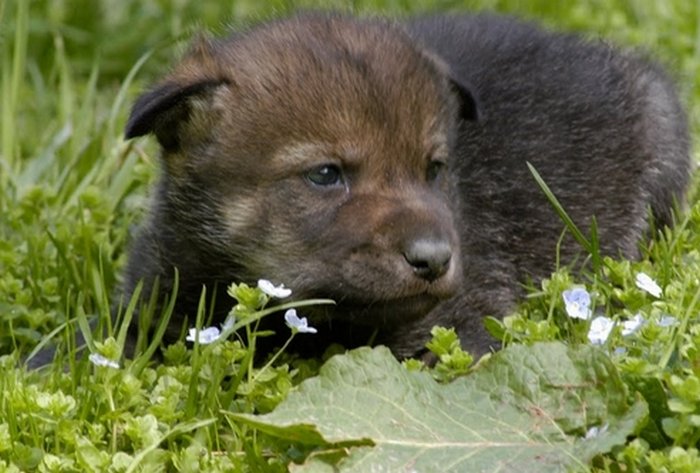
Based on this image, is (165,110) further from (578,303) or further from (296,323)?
(578,303)

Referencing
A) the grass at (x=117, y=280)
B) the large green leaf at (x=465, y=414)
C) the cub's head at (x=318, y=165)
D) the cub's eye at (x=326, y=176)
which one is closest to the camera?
the large green leaf at (x=465, y=414)

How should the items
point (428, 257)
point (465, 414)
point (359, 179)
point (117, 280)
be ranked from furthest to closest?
point (117, 280)
point (359, 179)
point (428, 257)
point (465, 414)

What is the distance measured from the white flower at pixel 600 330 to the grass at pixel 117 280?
33mm

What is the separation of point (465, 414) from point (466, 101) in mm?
1445

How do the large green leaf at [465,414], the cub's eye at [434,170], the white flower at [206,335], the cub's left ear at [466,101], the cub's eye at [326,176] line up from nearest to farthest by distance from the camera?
1. the large green leaf at [465,414]
2. the white flower at [206,335]
3. the cub's eye at [326,176]
4. the cub's eye at [434,170]
5. the cub's left ear at [466,101]

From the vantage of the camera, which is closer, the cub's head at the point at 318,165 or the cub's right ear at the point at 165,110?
the cub's head at the point at 318,165

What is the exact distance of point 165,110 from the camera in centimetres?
451

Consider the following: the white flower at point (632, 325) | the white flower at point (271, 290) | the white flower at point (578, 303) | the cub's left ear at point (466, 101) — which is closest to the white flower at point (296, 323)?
the white flower at point (271, 290)

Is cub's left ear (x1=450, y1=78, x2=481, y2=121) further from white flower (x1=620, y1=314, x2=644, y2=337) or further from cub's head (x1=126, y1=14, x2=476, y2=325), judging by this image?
white flower (x1=620, y1=314, x2=644, y2=337)

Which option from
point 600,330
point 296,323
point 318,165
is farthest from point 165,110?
point 600,330

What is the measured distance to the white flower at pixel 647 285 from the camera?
4043mm

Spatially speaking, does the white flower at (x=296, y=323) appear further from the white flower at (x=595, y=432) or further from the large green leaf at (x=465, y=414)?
the white flower at (x=595, y=432)

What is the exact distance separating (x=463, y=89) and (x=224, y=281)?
3.08ft

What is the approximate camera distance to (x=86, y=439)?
3.70 metres
